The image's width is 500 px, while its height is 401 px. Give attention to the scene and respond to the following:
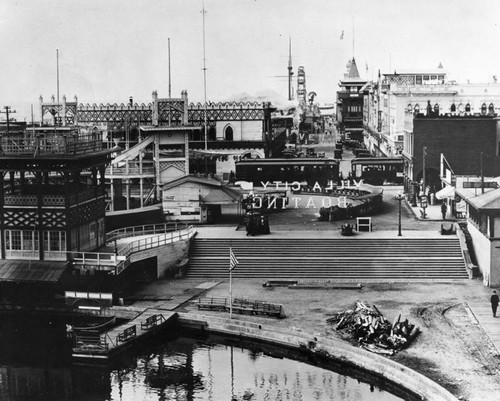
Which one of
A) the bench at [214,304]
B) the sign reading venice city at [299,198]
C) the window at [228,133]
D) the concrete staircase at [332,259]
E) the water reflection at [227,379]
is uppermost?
the window at [228,133]

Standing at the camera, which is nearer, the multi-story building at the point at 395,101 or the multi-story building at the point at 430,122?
the multi-story building at the point at 430,122

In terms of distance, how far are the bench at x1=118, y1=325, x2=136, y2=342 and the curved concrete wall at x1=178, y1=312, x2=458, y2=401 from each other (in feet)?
11.4

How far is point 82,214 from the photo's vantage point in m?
46.4

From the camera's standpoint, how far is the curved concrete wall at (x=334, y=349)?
3023 centimetres

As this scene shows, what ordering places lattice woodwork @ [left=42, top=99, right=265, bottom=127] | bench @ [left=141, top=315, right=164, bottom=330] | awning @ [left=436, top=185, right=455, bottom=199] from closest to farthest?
bench @ [left=141, top=315, right=164, bottom=330]
awning @ [left=436, top=185, right=455, bottom=199]
lattice woodwork @ [left=42, top=99, right=265, bottom=127]

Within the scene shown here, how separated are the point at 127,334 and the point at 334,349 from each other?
896 cm

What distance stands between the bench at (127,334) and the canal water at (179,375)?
677mm

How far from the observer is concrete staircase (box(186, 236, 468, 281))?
47.9 metres

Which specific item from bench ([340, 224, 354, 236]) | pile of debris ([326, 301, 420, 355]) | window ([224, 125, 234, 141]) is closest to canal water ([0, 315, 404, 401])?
pile of debris ([326, 301, 420, 355])

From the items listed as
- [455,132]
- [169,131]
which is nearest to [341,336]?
[169,131]

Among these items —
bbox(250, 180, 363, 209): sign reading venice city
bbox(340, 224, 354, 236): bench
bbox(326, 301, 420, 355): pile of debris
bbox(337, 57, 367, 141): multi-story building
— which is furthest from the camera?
bbox(337, 57, 367, 141): multi-story building

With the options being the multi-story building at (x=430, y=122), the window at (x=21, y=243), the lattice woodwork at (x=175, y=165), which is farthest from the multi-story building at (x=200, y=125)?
the window at (x=21, y=243)

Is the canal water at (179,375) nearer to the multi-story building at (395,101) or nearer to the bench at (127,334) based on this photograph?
the bench at (127,334)

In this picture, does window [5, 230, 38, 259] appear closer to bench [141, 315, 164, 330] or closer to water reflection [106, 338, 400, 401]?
bench [141, 315, 164, 330]
